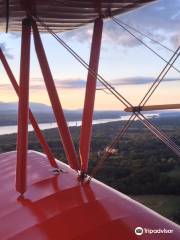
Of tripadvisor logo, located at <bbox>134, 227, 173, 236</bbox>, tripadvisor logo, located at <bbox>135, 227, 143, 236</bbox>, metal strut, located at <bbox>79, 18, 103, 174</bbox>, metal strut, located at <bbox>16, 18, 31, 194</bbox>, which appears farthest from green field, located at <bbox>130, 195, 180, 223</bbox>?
tripadvisor logo, located at <bbox>135, 227, 143, 236</bbox>

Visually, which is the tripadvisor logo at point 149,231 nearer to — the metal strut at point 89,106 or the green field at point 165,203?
the metal strut at point 89,106

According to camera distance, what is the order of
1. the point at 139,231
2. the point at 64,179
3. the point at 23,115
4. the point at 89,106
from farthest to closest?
the point at 89,106 < the point at 64,179 < the point at 23,115 < the point at 139,231

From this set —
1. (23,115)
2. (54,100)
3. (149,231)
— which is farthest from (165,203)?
(149,231)

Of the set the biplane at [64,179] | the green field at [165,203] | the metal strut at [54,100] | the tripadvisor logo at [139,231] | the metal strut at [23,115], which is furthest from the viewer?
the green field at [165,203]

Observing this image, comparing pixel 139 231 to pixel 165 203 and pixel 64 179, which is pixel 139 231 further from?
pixel 165 203

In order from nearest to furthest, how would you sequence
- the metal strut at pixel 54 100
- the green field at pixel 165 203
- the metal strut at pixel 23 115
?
the metal strut at pixel 23 115
the metal strut at pixel 54 100
the green field at pixel 165 203

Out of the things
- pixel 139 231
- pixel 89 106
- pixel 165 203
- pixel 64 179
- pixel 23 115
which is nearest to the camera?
pixel 139 231

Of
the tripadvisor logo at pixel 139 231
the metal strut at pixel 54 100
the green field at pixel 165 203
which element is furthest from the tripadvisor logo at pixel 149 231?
the green field at pixel 165 203

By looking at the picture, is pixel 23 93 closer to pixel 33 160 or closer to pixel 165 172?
pixel 33 160
